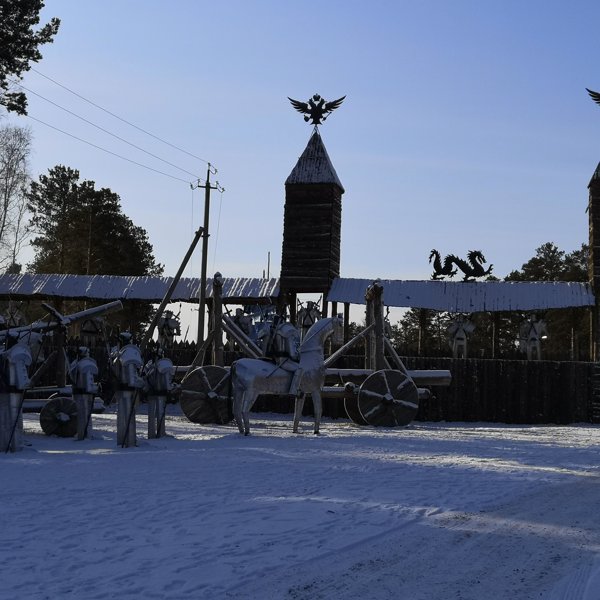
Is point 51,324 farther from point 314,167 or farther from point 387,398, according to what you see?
point 314,167

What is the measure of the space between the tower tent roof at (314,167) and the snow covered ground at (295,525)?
21.1m

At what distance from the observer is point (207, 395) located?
2122 cm

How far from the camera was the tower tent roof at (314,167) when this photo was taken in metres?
34.7

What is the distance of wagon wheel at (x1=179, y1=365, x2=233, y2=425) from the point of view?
2122 centimetres

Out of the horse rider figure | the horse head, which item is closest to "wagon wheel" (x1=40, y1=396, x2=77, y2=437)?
the horse rider figure

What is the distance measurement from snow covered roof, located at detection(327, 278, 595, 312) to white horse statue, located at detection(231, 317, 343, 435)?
1284cm

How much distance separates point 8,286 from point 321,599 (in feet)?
105

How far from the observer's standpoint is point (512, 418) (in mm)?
26906

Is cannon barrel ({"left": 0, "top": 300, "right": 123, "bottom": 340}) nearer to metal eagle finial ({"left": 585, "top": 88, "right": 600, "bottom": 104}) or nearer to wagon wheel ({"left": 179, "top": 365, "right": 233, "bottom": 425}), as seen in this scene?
wagon wheel ({"left": 179, "top": 365, "right": 233, "bottom": 425})

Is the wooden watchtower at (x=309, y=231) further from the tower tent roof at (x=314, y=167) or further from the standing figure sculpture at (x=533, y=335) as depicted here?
the standing figure sculpture at (x=533, y=335)

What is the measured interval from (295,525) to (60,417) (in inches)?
389

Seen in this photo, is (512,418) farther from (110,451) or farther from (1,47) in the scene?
(1,47)

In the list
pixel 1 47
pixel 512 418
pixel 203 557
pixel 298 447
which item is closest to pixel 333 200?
pixel 512 418

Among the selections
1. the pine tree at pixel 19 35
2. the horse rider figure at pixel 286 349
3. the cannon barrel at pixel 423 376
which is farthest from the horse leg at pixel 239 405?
the pine tree at pixel 19 35
